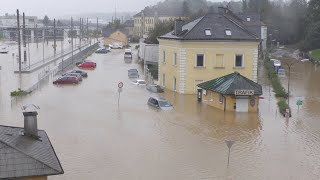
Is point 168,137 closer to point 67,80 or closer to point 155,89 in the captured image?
point 155,89

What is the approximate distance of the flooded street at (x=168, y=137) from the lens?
1745 centimetres

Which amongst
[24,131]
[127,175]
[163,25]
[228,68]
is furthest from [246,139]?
[163,25]

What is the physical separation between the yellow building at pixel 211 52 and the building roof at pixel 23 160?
24553 mm

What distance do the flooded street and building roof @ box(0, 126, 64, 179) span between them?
4.75 metres

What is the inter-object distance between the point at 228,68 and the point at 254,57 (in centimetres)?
206

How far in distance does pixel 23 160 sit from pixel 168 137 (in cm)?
1211

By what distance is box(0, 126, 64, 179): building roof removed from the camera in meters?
10.4

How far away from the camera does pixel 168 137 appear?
22.3 m

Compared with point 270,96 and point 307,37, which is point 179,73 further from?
point 307,37

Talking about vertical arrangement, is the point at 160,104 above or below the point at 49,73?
above

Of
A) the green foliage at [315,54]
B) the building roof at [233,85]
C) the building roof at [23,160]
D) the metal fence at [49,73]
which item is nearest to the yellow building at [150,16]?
the green foliage at [315,54]

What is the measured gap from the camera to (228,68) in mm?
36250

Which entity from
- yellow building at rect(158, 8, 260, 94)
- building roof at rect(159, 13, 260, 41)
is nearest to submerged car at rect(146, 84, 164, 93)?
yellow building at rect(158, 8, 260, 94)

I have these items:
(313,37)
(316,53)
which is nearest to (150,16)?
(313,37)
